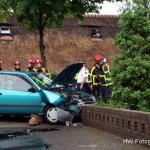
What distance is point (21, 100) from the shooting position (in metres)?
13.1

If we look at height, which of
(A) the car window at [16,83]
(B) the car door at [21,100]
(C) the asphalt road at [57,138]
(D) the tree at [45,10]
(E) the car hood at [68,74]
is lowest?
(C) the asphalt road at [57,138]

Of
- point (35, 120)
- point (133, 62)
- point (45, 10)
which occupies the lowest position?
point (35, 120)

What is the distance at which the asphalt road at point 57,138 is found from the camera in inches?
338

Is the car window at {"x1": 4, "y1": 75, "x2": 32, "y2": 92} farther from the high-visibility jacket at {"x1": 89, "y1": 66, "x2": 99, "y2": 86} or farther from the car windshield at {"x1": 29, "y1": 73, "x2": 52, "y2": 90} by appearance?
the high-visibility jacket at {"x1": 89, "y1": 66, "x2": 99, "y2": 86}

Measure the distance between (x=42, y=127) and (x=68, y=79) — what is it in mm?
2575

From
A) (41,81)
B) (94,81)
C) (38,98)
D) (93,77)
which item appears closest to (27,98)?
(38,98)

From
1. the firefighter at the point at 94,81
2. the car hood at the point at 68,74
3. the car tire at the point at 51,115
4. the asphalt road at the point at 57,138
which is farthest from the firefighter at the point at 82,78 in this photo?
the asphalt road at the point at 57,138

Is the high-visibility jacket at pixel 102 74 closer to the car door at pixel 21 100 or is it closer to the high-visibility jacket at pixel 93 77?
the high-visibility jacket at pixel 93 77

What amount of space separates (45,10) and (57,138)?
1421 centimetres

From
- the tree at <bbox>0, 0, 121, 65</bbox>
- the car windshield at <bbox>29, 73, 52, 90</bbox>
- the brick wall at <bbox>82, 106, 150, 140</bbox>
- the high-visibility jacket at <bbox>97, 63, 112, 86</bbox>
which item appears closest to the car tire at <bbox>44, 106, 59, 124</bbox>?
the car windshield at <bbox>29, 73, 52, 90</bbox>

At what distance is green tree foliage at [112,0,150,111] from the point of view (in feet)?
36.0

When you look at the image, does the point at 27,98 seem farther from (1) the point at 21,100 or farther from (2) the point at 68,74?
(2) the point at 68,74

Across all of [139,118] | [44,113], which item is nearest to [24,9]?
[44,113]

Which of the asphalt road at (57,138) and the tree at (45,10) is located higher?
the tree at (45,10)
